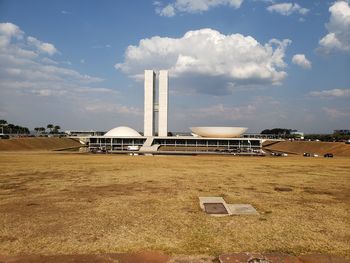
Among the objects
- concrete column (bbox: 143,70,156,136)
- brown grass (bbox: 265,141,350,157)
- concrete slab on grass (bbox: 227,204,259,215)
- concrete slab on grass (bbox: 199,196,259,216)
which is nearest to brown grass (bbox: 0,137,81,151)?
concrete column (bbox: 143,70,156,136)

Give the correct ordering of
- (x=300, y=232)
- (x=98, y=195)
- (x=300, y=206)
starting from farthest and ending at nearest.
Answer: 1. (x=98, y=195)
2. (x=300, y=206)
3. (x=300, y=232)

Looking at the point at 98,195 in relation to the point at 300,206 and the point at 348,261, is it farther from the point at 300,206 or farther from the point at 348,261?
the point at 348,261

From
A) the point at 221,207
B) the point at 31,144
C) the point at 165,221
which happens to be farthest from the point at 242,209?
the point at 31,144

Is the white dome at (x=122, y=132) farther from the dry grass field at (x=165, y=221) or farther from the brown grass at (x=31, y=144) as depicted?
the dry grass field at (x=165, y=221)

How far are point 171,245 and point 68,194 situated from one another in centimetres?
781

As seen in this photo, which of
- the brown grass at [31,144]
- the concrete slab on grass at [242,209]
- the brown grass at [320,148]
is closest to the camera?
the concrete slab on grass at [242,209]

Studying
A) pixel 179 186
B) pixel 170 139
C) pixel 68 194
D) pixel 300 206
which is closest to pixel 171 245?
pixel 300 206

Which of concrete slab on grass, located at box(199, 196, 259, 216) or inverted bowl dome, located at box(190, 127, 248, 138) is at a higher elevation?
inverted bowl dome, located at box(190, 127, 248, 138)

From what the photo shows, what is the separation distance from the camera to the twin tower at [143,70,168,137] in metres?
100

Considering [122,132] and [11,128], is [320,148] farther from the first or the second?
[11,128]

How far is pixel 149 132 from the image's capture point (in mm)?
101062

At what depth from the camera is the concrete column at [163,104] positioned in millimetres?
100188

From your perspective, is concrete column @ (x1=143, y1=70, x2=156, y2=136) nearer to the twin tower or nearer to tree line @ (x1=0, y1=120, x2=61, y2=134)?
the twin tower

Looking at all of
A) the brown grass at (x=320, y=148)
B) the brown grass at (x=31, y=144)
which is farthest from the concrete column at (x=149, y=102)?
the brown grass at (x=320, y=148)
